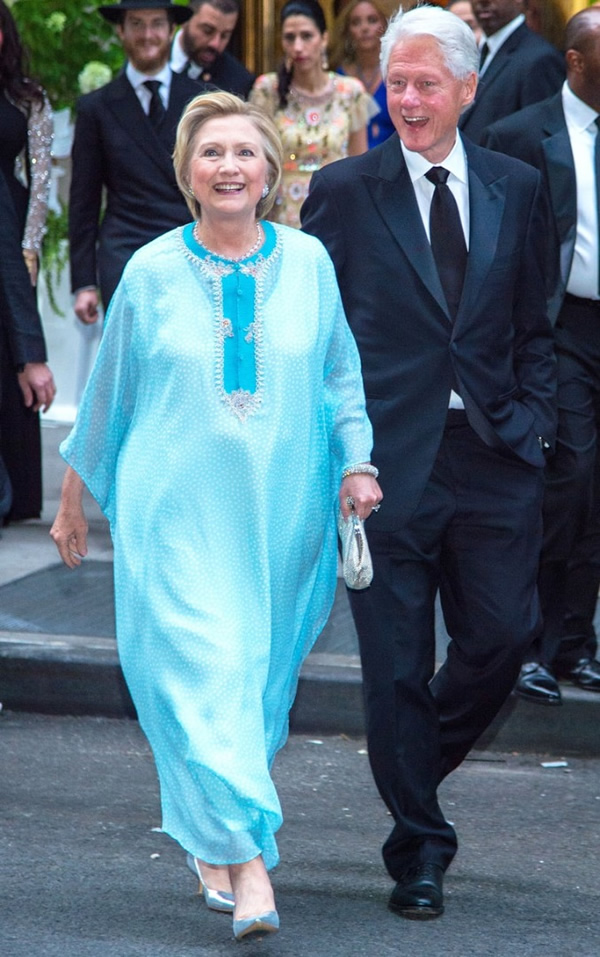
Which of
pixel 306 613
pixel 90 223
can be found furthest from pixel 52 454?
pixel 306 613

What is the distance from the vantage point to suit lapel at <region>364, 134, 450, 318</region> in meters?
4.40

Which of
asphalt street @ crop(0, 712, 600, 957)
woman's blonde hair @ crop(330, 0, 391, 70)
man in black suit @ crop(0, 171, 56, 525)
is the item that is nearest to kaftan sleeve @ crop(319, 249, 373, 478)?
asphalt street @ crop(0, 712, 600, 957)

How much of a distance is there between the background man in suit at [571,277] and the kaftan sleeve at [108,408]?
1.87 m

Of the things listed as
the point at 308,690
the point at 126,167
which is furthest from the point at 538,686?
the point at 126,167

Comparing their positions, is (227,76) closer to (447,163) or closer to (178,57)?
(178,57)

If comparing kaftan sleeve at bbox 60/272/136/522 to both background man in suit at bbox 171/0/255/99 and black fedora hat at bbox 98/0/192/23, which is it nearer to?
black fedora hat at bbox 98/0/192/23

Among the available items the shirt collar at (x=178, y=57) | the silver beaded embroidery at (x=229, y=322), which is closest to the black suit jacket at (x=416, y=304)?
the silver beaded embroidery at (x=229, y=322)

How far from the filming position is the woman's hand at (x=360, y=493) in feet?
14.0

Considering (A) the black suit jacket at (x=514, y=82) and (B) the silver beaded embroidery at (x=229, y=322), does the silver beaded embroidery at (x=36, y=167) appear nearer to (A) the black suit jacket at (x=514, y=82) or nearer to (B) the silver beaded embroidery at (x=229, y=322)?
(A) the black suit jacket at (x=514, y=82)

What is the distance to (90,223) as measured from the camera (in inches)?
312

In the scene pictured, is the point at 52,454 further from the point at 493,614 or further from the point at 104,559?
the point at 493,614

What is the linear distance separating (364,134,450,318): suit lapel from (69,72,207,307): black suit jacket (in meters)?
3.26

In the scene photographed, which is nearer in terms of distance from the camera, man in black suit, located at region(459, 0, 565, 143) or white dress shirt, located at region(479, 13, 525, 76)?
A: man in black suit, located at region(459, 0, 565, 143)

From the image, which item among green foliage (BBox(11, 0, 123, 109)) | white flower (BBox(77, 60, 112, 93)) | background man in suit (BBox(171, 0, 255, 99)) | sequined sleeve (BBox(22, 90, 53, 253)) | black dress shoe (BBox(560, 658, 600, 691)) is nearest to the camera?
black dress shoe (BBox(560, 658, 600, 691))
